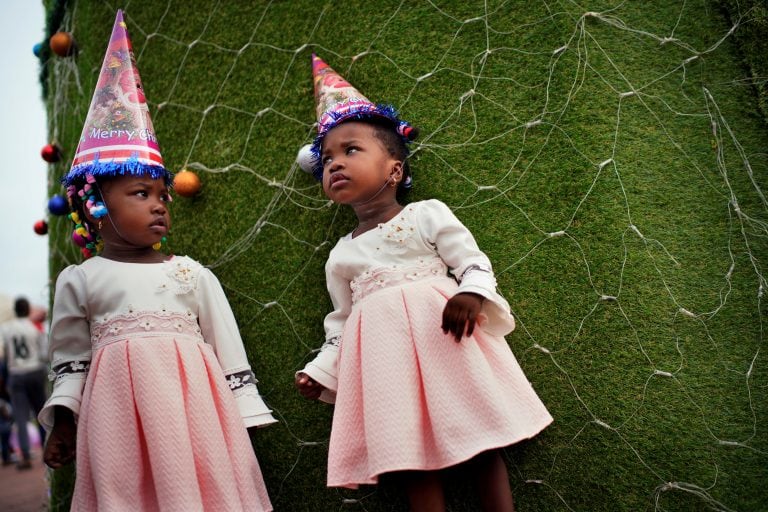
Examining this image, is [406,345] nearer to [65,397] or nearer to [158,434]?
[158,434]

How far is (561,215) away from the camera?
4.44 feet

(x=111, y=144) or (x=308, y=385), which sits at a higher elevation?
(x=111, y=144)

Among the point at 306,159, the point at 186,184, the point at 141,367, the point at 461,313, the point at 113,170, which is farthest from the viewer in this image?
the point at 186,184

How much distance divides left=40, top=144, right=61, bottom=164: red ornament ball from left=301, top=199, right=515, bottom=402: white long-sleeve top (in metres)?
1.32

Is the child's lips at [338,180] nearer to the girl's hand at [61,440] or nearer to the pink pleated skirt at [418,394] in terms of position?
the pink pleated skirt at [418,394]

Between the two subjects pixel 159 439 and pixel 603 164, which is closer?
pixel 159 439

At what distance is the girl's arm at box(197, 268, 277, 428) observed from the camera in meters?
1.30

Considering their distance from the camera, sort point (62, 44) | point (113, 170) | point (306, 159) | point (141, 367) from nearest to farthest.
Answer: point (141, 367) → point (113, 170) → point (306, 159) → point (62, 44)

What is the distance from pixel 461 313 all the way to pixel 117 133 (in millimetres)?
855

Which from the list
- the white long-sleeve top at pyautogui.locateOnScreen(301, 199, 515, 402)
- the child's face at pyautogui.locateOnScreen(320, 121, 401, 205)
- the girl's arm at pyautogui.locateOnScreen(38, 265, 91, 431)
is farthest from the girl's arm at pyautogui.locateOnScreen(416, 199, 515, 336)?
the girl's arm at pyautogui.locateOnScreen(38, 265, 91, 431)

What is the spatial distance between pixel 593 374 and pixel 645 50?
0.77m

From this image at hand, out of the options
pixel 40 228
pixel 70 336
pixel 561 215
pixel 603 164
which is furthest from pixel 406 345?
pixel 40 228

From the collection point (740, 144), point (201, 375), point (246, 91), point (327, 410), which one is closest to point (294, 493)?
point (327, 410)

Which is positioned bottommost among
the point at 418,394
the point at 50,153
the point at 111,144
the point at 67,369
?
the point at 418,394
